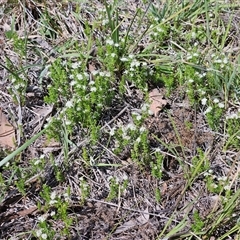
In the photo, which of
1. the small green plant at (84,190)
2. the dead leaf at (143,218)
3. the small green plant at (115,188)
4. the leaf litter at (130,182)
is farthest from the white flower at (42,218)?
the dead leaf at (143,218)

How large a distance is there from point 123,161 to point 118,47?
975 millimetres

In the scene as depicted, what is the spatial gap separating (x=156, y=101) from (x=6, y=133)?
46.1 inches

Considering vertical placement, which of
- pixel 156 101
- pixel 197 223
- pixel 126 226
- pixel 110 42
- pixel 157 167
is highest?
pixel 110 42

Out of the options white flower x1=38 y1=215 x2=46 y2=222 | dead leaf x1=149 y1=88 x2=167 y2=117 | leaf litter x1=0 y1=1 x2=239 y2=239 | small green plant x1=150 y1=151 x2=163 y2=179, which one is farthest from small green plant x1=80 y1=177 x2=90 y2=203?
dead leaf x1=149 y1=88 x2=167 y2=117

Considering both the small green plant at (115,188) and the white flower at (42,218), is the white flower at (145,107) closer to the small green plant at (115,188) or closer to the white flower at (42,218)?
the small green plant at (115,188)

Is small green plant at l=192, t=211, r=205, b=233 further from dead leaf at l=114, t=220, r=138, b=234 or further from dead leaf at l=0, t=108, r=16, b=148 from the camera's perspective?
dead leaf at l=0, t=108, r=16, b=148

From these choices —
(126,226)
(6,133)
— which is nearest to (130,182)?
(126,226)

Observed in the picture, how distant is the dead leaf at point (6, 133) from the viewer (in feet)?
11.5

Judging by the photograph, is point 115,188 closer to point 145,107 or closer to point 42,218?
point 42,218

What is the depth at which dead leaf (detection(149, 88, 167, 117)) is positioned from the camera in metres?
3.71

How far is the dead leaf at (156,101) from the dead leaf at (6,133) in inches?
41.9

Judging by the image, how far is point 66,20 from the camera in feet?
14.1

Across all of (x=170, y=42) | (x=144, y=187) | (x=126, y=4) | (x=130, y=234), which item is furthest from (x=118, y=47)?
(x=130, y=234)

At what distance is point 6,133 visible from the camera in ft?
11.8
